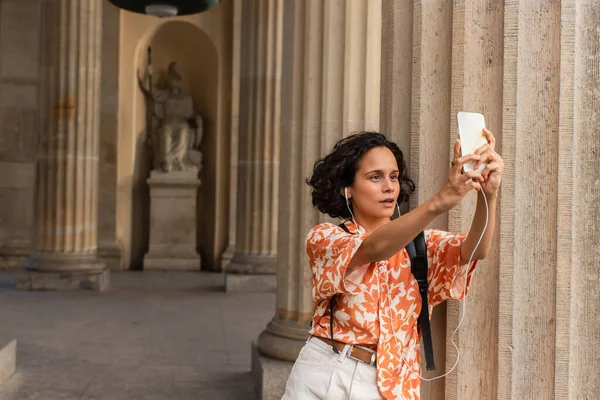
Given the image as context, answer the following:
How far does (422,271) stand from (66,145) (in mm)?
12473

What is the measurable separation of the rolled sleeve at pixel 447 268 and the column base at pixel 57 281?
1200cm

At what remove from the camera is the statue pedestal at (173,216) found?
18.4 metres

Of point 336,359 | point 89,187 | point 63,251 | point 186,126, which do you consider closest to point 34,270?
point 63,251

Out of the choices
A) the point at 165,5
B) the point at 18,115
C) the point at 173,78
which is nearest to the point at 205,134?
the point at 173,78

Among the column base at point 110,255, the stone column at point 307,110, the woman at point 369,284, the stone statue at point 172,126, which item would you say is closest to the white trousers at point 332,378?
the woman at point 369,284

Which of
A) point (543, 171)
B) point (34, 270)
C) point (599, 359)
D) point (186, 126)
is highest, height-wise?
point (186, 126)

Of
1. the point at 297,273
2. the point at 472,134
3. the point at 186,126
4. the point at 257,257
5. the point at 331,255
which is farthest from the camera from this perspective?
the point at 186,126

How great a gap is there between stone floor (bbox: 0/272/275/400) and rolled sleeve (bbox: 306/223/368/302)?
452 cm

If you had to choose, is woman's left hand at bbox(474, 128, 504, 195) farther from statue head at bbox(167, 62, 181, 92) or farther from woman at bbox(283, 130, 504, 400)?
statue head at bbox(167, 62, 181, 92)

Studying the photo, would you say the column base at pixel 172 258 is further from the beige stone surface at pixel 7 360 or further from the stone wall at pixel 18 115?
the beige stone surface at pixel 7 360

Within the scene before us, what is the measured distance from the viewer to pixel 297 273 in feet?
22.2

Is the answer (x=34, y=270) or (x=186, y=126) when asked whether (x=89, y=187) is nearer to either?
(x=34, y=270)

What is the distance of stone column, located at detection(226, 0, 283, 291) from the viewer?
14.0m

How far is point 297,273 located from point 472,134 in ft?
14.0
